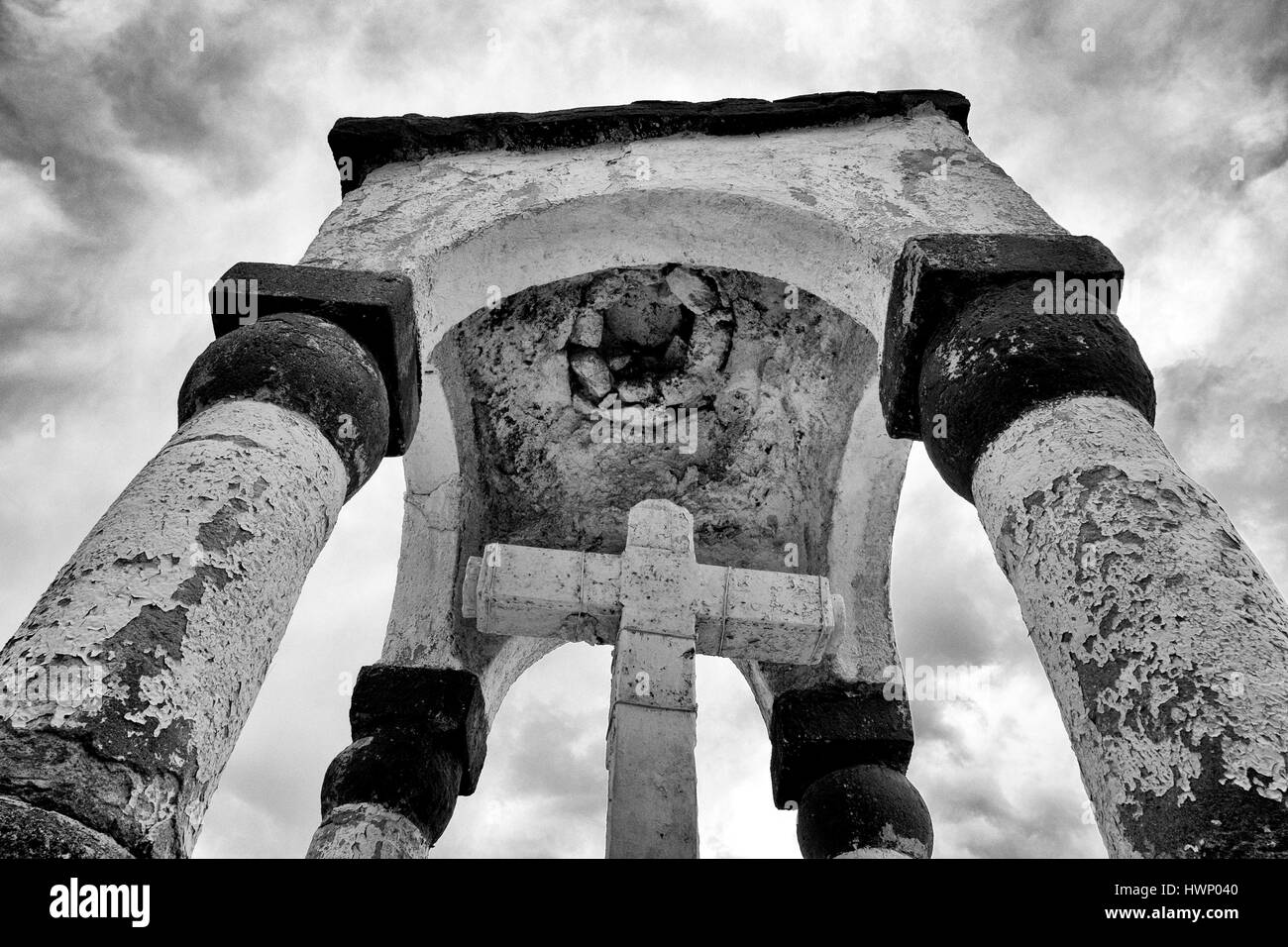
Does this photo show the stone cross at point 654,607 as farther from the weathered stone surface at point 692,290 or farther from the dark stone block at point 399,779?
the weathered stone surface at point 692,290

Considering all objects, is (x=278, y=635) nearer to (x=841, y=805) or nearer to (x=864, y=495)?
(x=841, y=805)

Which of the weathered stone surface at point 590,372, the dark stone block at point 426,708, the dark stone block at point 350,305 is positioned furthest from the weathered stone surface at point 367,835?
the weathered stone surface at point 590,372

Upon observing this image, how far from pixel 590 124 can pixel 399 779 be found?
2.91 m

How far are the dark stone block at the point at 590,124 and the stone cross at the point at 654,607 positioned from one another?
5.58 ft

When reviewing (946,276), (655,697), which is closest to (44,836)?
(655,697)

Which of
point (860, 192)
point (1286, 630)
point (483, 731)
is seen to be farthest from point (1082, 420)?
point (483, 731)

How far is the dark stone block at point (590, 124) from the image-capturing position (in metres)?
4.10

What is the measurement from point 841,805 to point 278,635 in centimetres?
268

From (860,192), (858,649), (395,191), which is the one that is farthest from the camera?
(858,649)

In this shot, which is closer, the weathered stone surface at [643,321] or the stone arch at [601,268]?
the stone arch at [601,268]

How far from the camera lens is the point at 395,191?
3832 mm

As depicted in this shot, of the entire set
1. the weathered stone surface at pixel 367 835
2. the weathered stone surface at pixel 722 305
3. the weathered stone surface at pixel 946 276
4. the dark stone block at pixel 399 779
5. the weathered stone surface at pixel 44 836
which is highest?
the weathered stone surface at pixel 722 305

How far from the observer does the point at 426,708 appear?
165 inches
